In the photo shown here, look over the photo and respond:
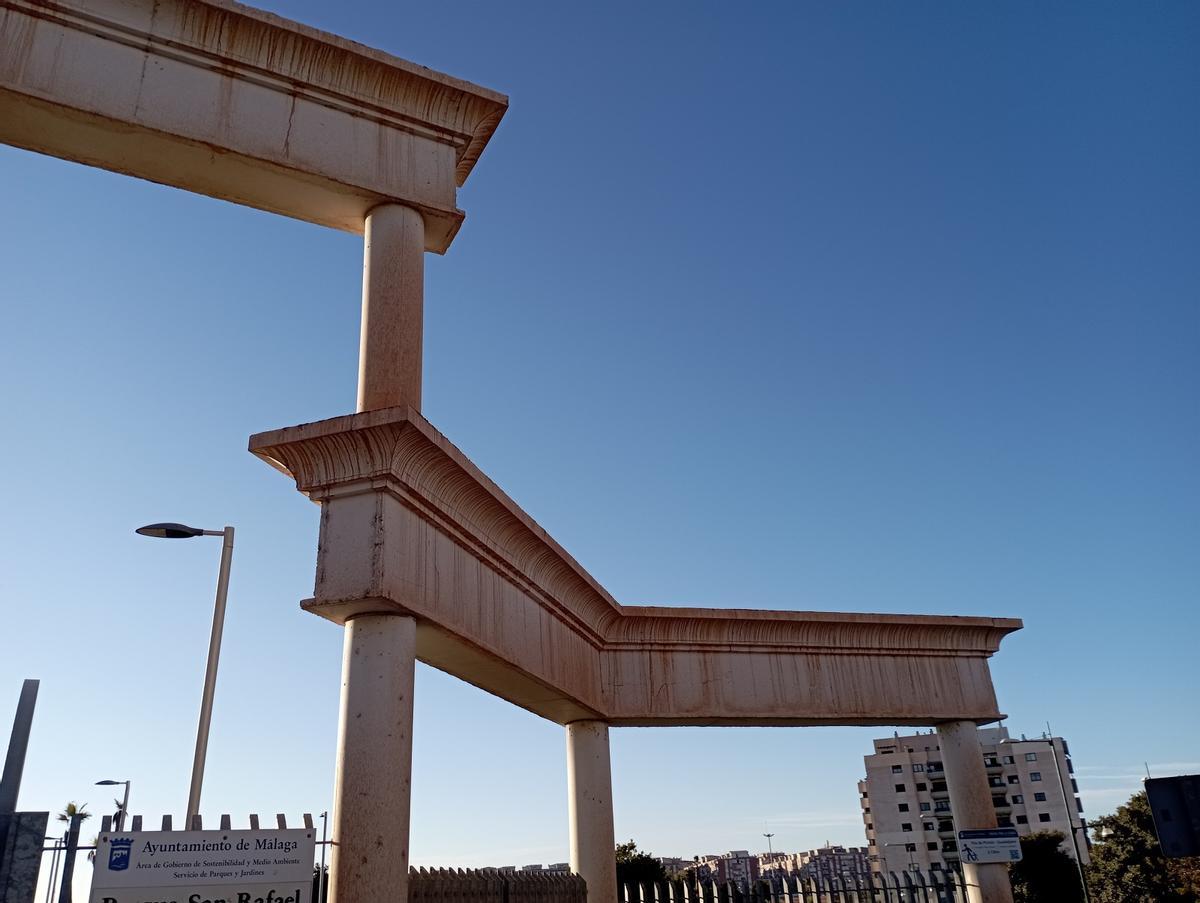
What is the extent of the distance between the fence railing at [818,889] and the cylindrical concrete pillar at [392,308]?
26.0 feet

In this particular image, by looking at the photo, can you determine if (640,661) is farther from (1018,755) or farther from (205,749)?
(1018,755)

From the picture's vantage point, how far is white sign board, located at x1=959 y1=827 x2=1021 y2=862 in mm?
12898

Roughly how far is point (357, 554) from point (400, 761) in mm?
1493

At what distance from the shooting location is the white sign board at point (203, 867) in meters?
6.32

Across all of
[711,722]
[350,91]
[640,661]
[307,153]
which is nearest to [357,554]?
[307,153]

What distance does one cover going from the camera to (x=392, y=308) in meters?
8.16

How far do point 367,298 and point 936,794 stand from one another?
101715 mm

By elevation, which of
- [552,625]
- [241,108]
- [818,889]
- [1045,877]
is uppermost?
[241,108]

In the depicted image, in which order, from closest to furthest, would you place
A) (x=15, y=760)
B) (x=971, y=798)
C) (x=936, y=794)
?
(x=15, y=760), (x=971, y=798), (x=936, y=794)

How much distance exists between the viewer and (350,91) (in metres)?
8.59

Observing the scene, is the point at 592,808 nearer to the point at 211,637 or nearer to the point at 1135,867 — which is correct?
the point at 211,637

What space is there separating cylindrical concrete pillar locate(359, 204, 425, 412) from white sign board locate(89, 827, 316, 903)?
10.9 ft

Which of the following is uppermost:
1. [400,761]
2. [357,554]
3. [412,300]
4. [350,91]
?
[350,91]

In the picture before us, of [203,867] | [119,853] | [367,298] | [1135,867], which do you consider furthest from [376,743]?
[1135,867]
